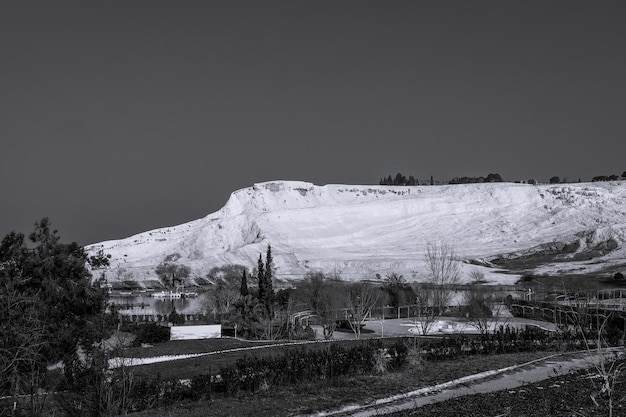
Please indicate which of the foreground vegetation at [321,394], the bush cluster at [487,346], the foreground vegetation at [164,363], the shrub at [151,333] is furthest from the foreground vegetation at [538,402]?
the shrub at [151,333]

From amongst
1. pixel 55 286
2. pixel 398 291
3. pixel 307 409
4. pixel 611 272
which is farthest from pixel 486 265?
pixel 307 409

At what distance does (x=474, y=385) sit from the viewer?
46.2ft

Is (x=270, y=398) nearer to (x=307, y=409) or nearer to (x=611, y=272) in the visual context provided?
(x=307, y=409)

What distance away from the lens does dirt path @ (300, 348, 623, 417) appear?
1196 centimetres

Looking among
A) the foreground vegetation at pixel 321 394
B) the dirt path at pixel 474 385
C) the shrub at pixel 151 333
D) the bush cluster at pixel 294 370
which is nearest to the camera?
the dirt path at pixel 474 385

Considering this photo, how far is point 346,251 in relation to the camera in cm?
10981

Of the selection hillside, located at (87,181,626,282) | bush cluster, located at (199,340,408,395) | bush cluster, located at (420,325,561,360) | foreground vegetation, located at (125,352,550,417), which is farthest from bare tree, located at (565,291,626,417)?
hillside, located at (87,181,626,282)

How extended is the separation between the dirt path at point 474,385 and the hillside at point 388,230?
60518mm

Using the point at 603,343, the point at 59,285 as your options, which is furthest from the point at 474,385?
the point at 59,285

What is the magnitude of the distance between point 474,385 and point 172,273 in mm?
90989

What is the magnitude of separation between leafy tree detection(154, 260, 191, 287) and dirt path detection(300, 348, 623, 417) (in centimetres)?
8428

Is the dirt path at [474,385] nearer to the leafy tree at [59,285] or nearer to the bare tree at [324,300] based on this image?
the leafy tree at [59,285]

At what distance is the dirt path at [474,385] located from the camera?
39.2 ft

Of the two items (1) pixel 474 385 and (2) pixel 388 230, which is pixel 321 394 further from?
(2) pixel 388 230
